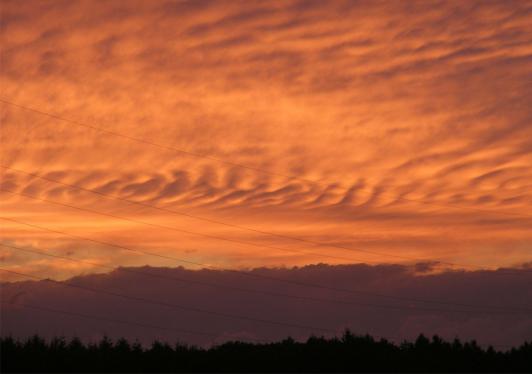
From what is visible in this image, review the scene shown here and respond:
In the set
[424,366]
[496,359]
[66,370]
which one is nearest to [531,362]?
[496,359]

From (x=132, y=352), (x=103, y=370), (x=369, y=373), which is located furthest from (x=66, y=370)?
(x=369, y=373)

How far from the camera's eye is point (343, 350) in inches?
3071

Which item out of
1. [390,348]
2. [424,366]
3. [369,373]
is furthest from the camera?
[390,348]

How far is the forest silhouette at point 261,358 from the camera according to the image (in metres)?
59.1

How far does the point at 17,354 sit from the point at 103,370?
8.54 metres

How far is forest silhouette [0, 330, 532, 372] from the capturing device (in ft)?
194

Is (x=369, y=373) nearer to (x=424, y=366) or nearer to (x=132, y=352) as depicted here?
(x=424, y=366)

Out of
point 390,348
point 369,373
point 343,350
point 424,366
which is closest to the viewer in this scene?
point 369,373

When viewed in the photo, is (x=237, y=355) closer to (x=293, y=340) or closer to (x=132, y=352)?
(x=132, y=352)

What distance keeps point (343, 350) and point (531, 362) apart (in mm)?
16924

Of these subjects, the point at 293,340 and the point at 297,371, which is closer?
the point at 297,371

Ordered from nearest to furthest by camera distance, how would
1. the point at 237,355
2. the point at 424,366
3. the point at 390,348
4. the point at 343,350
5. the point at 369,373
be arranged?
1. the point at 369,373
2. the point at 424,366
3. the point at 237,355
4. the point at 343,350
5. the point at 390,348

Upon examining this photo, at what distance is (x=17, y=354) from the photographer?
61312 mm

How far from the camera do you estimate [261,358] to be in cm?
6712
